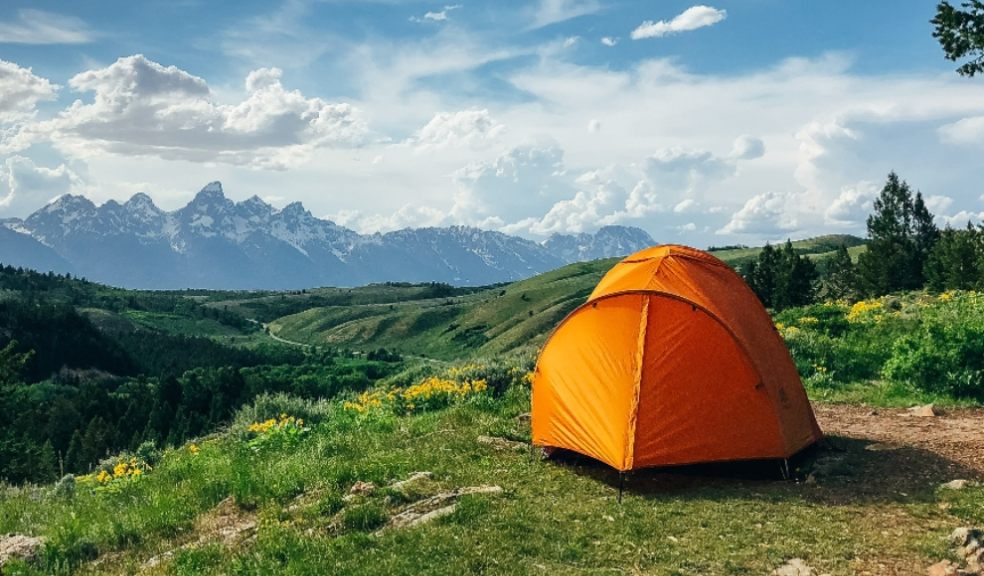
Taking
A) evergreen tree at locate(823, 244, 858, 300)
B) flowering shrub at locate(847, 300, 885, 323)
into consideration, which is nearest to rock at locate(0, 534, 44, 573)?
flowering shrub at locate(847, 300, 885, 323)

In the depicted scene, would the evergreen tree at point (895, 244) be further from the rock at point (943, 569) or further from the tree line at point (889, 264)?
the rock at point (943, 569)

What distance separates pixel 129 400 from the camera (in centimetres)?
12069

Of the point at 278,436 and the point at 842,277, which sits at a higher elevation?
the point at 842,277

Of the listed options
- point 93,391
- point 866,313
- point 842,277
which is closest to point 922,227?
point 842,277

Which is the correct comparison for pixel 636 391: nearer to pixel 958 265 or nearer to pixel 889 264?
pixel 958 265

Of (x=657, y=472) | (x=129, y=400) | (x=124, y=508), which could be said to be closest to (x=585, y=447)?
(x=657, y=472)

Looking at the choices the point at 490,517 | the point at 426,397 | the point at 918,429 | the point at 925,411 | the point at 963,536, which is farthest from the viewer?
the point at 426,397

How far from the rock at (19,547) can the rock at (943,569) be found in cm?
1088

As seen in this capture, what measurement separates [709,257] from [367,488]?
7851mm

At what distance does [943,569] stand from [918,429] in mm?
8206

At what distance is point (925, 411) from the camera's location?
54.2ft

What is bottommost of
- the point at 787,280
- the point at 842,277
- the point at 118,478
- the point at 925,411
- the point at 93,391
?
the point at 93,391

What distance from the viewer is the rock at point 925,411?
1639 cm

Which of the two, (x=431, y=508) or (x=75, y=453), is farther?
(x=75, y=453)
